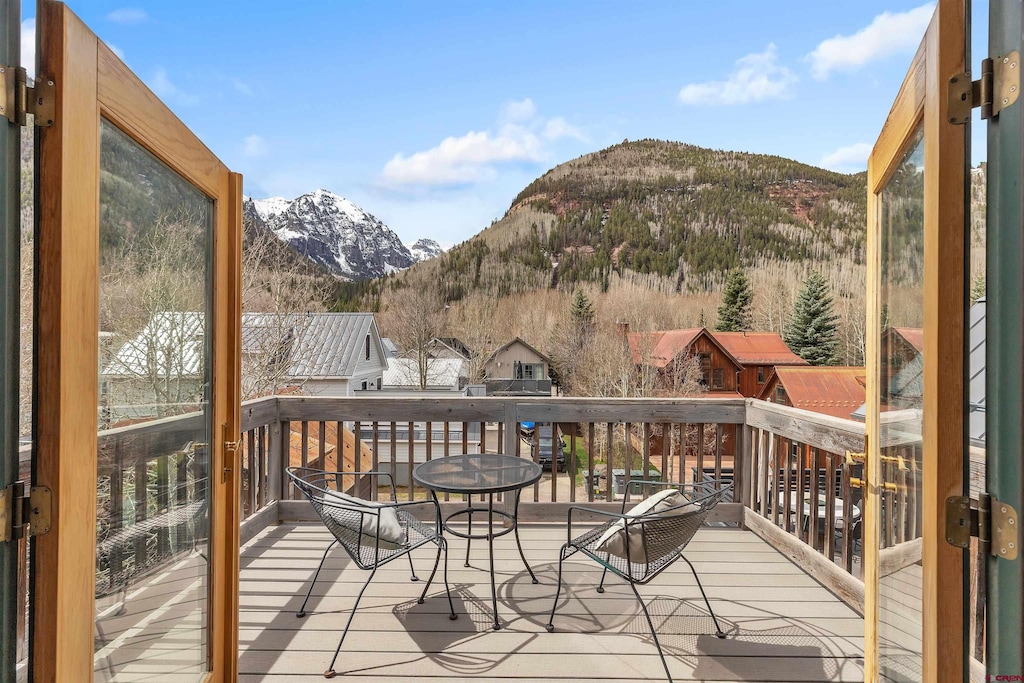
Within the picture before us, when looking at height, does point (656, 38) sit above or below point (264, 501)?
above

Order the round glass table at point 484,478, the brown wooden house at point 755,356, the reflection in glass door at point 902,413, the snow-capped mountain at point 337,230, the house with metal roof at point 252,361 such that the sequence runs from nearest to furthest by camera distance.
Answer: the reflection in glass door at point 902,413 → the house with metal roof at point 252,361 → the round glass table at point 484,478 → the brown wooden house at point 755,356 → the snow-capped mountain at point 337,230

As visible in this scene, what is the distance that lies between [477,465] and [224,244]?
1.73 meters

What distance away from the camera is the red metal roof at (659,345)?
824 inches

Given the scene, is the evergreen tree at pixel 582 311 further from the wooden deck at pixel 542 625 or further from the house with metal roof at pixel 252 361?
the wooden deck at pixel 542 625

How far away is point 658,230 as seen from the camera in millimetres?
31234

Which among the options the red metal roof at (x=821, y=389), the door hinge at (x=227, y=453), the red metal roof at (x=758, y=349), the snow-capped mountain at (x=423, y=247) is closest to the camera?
the door hinge at (x=227, y=453)

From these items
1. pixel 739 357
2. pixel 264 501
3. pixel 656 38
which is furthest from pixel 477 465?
pixel 739 357

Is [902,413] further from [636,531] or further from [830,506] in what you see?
[830,506]

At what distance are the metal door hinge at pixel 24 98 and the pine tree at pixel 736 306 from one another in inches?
1093

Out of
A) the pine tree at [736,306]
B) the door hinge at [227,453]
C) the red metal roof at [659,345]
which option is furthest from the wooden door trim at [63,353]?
the pine tree at [736,306]

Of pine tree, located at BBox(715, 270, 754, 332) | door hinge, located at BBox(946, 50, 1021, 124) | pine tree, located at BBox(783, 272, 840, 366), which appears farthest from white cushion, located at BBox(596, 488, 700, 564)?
pine tree, located at BBox(783, 272, 840, 366)

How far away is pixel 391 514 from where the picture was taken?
243 centimetres

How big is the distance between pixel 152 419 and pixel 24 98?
80 centimetres

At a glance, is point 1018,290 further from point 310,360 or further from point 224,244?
point 310,360
